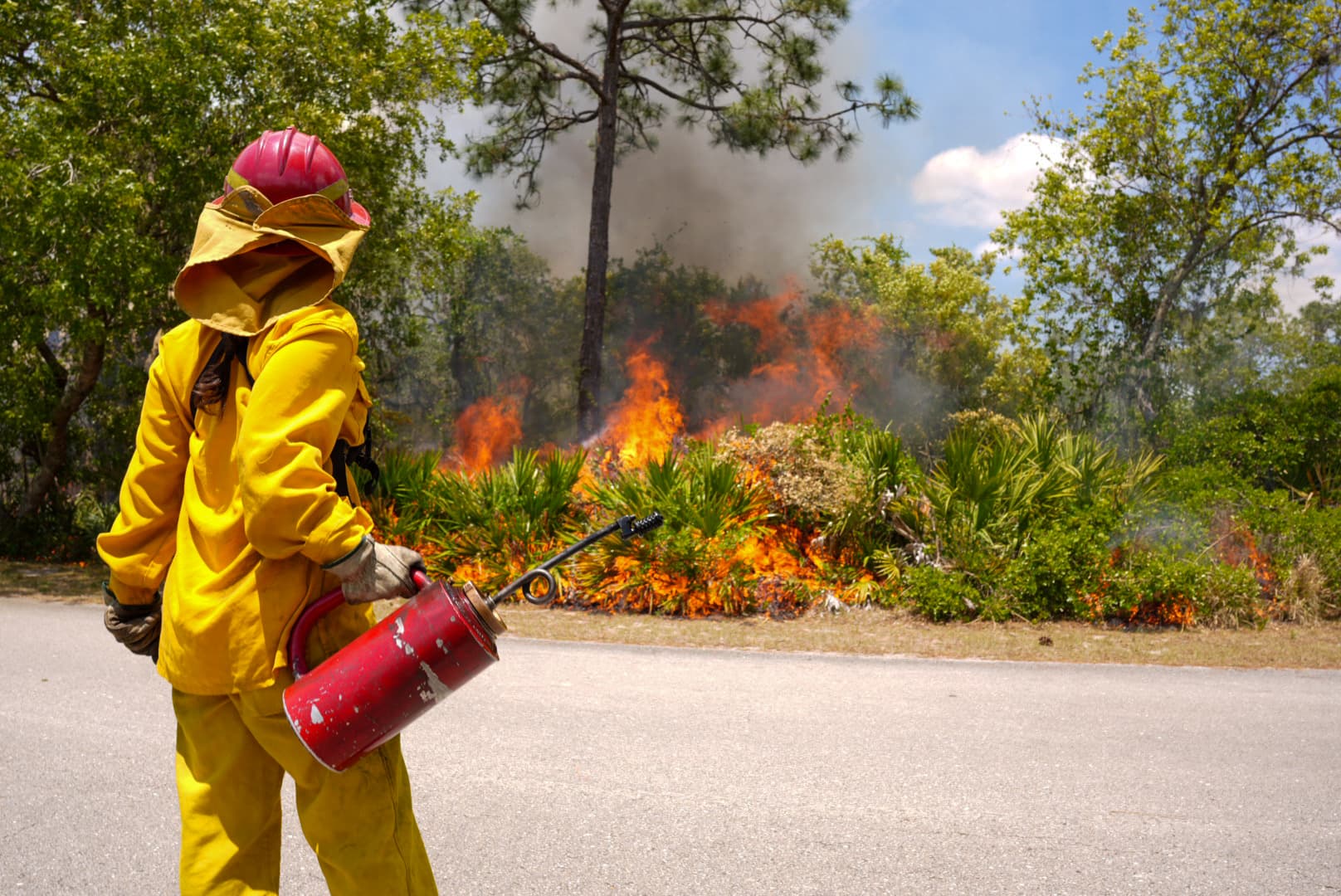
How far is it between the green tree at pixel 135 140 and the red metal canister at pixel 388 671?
28.7 ft

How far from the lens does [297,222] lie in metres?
2.23

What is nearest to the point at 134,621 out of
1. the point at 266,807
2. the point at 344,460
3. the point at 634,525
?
the point at 266,807

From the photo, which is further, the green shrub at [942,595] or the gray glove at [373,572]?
the green shrub at [942,595]

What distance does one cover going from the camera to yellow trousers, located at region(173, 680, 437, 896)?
2.14 meters

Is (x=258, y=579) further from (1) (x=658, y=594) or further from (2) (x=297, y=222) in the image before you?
(1) (x=658, y=594)

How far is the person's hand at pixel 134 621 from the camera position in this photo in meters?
2.42

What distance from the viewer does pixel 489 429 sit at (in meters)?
19.1

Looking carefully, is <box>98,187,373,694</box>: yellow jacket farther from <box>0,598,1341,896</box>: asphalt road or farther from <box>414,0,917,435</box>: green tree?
<box>414,0,917,435</box>: green tree

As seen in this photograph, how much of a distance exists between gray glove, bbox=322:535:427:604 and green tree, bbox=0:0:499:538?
869 cm

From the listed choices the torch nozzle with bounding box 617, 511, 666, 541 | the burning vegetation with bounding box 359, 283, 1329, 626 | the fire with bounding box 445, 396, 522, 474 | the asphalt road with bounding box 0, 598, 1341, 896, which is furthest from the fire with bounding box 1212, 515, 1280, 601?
the fire with bounding box 445, 396, 522, 474

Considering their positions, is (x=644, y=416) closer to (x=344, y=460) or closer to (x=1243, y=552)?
(x=1243, y=552)

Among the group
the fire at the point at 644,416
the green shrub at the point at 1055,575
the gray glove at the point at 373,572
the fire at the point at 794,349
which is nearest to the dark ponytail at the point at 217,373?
the gray glove at the point at 373,572

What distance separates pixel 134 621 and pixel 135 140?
9433 mm

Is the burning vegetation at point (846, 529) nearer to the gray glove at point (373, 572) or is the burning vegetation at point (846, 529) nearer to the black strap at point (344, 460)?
the black strap at point (344, 460)
